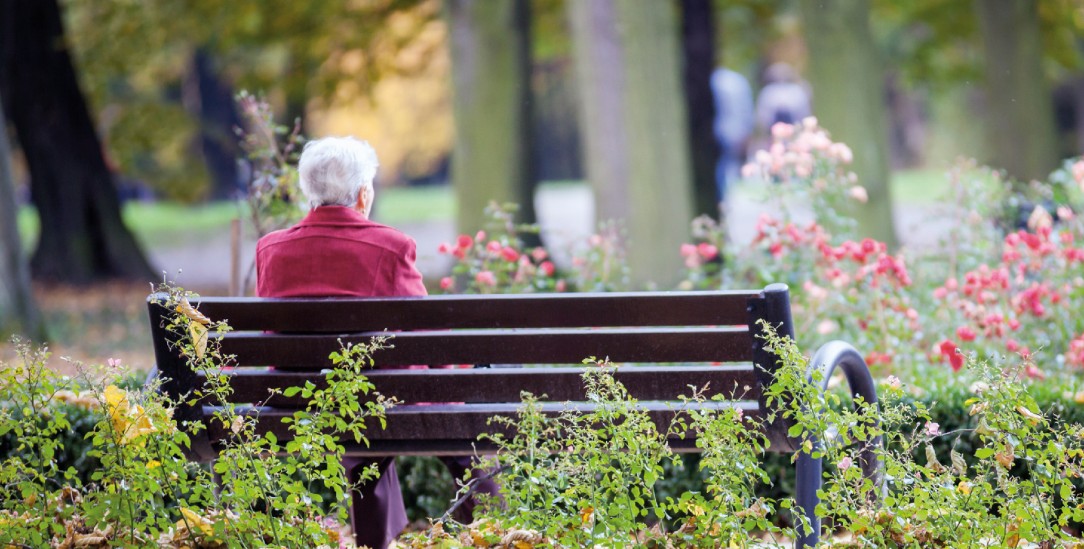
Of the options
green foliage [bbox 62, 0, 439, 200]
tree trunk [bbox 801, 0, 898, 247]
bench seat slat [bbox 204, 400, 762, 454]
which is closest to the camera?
bench seat slat [bbox 204, 400, 762, 454]

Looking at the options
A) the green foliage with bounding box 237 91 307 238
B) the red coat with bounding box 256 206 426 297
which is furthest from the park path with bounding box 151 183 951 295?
the red coat with bounding box 256 206 426 297

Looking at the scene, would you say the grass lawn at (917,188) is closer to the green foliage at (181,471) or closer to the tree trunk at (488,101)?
the tree trunk at (488,101)

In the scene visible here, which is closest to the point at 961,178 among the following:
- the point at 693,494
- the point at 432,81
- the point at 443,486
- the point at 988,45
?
the point at 443,486

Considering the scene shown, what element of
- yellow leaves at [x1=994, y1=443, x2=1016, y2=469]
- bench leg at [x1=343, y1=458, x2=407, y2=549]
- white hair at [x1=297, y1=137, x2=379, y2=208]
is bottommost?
bench leg at [x1=343, y1=458, x2=407, y2=549]

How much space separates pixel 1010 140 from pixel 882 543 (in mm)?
11158

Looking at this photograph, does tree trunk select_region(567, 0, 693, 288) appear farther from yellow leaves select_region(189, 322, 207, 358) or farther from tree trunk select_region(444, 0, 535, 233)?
yellow leaves select_region(189, 322, 207, 358)

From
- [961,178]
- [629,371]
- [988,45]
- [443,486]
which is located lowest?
[443,486]

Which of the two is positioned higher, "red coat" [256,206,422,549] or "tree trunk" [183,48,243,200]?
"tree trunk" [183,48,243,200]

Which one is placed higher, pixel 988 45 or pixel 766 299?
pixel 988 45

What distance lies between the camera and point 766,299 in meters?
3.63

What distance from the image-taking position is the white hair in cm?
422

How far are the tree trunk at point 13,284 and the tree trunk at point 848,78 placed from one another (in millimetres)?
6300

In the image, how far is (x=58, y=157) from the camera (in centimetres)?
1694

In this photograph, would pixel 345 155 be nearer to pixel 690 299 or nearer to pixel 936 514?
pixel 690 299
